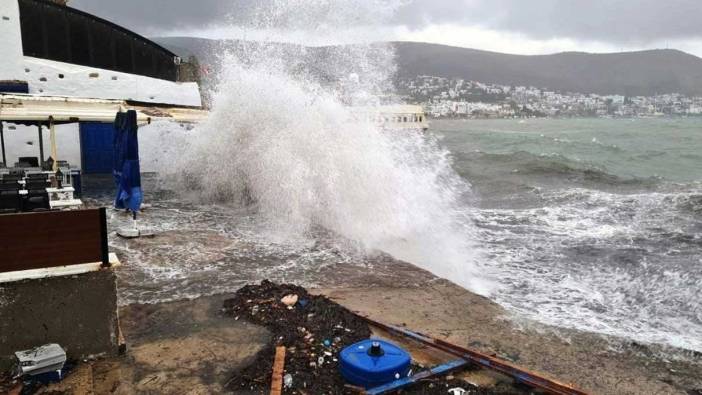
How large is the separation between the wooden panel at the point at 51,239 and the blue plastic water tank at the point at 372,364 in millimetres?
2237

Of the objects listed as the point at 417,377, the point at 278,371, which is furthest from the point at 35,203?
the point at 417,377

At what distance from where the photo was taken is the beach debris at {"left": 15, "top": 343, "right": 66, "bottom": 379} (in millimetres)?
3781

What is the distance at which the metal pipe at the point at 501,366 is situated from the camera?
405 centimetres

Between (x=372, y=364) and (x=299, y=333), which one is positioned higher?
(x=372, y=364)

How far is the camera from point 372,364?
4020 millimetres

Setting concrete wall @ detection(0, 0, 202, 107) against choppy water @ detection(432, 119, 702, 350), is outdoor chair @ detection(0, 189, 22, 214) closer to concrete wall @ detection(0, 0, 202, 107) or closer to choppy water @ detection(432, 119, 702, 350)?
choppy water @ detection(432, 119, 702, 350)

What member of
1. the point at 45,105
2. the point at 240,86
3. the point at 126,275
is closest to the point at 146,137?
the point at 240,86

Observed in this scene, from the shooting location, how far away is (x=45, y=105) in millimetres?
9195

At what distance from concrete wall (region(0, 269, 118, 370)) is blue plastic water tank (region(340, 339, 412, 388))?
6.84 ft

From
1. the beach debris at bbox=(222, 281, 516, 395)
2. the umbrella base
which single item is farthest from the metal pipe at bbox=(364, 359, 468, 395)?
the umbrella base

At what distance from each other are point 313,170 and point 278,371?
Answer: 7222 millimetres

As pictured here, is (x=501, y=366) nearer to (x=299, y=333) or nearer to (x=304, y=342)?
(x=304, y=342)

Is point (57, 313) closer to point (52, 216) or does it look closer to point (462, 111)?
point (52, 216)

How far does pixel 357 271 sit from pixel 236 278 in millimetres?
1758
